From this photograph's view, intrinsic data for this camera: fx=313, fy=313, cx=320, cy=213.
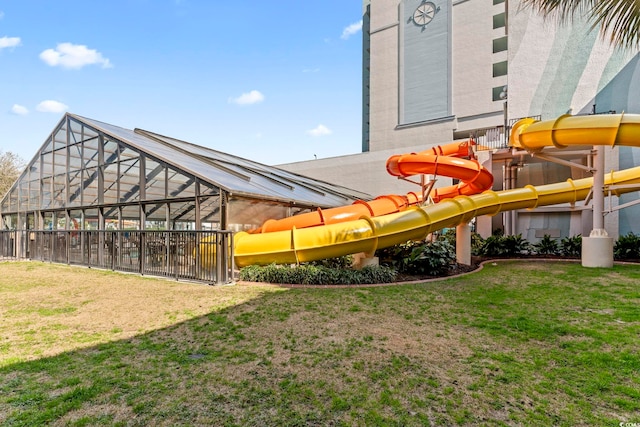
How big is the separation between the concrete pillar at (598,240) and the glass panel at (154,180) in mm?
14662

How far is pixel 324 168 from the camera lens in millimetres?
27016

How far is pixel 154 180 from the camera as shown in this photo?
11172mm

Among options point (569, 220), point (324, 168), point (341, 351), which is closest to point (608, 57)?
point (569, 220)

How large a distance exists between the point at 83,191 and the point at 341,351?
14.6 meters

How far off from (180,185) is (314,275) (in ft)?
18.1

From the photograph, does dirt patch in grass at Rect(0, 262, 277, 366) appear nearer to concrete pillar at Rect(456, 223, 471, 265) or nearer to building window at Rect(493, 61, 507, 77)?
concrete pillar at Rect(456, 223, 471, 265)

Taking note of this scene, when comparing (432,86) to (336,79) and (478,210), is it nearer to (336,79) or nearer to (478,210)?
(336,79)

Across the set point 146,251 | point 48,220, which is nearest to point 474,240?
point 146,251

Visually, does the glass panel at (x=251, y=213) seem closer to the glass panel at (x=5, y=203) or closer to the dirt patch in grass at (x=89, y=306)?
the dirt patch in grass at (x=89, y=306)

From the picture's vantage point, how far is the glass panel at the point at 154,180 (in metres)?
10.9

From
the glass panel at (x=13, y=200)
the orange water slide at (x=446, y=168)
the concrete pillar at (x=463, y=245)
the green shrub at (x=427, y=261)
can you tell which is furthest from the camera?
the glass panel at (x=13, y=200)

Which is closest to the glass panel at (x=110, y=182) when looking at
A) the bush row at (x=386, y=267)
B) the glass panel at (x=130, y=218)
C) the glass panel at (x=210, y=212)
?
the glass panel at (x=130, y=218)

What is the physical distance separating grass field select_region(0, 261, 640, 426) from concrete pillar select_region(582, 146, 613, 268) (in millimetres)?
3170

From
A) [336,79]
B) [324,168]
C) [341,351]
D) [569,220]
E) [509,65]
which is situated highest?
[509,65]
